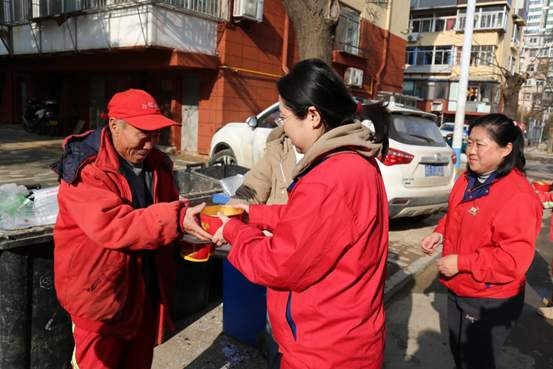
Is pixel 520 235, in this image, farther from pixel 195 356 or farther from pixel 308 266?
pixel 195 356

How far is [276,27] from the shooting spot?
13883mm

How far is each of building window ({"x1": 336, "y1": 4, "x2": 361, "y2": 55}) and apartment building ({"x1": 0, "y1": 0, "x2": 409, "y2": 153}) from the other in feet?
0.13

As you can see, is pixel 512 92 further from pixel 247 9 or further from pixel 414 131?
pixel 414 131

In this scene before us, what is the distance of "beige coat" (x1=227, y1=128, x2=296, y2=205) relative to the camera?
2.84m

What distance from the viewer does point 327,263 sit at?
144 centimetres

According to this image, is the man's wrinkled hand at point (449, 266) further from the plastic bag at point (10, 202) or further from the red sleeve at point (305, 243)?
the plastic bag at point (10, 202)

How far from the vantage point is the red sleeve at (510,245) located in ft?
6.79

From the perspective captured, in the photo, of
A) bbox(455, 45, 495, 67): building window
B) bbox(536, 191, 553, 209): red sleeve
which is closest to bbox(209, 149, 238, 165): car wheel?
bbox(536, 191, 553, 209): red sleeve

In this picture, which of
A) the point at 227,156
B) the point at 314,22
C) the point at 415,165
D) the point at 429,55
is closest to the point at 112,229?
the point at 314,22

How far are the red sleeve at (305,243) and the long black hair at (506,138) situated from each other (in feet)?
4.31

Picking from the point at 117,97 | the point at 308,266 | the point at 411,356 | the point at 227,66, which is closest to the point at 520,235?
the point at 308,266

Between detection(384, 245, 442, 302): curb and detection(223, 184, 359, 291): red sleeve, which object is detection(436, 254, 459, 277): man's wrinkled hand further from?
detection(384, 245, 442, 302): curb

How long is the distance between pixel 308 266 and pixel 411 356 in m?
2.45

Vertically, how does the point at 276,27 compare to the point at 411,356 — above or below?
above
